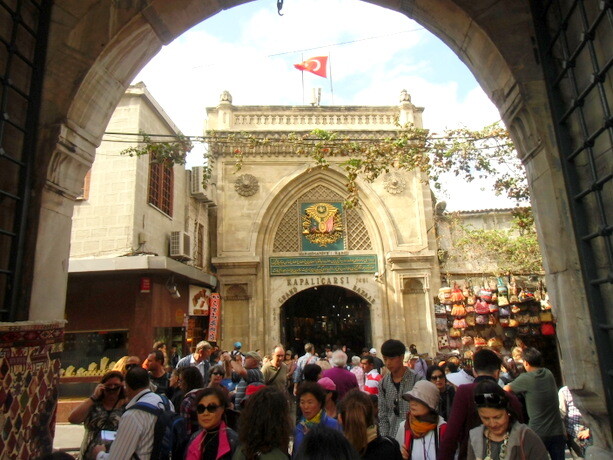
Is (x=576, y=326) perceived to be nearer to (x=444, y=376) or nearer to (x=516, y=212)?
(x=444, y=376)

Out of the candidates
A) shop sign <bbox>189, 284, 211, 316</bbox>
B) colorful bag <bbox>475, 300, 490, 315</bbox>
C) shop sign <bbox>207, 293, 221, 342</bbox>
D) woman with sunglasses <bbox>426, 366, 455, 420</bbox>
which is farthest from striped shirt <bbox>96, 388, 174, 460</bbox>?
colorful bag <bbox>475, 300, 490, 315</bbox>

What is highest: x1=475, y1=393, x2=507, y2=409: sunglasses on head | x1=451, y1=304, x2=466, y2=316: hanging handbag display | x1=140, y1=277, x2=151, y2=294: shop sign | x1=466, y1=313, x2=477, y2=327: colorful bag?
x1=140, y1=277, x2=151, y2=294: shop sign

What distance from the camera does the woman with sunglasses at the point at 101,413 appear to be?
3051 mm

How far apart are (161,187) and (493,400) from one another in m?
10.4

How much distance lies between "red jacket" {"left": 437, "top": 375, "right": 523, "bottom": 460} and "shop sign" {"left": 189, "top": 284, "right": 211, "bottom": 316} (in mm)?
10351

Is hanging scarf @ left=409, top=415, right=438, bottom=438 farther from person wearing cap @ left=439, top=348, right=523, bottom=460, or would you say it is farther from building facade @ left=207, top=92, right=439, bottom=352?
building facade @ left=207, top=92, right=439, bottom=352

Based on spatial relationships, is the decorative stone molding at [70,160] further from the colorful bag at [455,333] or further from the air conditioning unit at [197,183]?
the colorful bag at [455,333]

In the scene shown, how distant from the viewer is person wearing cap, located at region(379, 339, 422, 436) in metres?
3.63

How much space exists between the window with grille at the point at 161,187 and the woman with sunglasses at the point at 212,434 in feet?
27.8

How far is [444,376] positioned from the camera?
4.43 m

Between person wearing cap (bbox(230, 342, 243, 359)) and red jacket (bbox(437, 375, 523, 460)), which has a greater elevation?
person wearing cap (bbox(230, 342, 243, 359))

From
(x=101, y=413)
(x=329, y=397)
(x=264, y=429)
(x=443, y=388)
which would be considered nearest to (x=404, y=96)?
(x=443, y=388)

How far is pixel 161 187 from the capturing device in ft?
37.0

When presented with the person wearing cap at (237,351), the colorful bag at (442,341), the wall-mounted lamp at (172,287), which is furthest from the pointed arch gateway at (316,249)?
the person wearing cap at (237,351)
